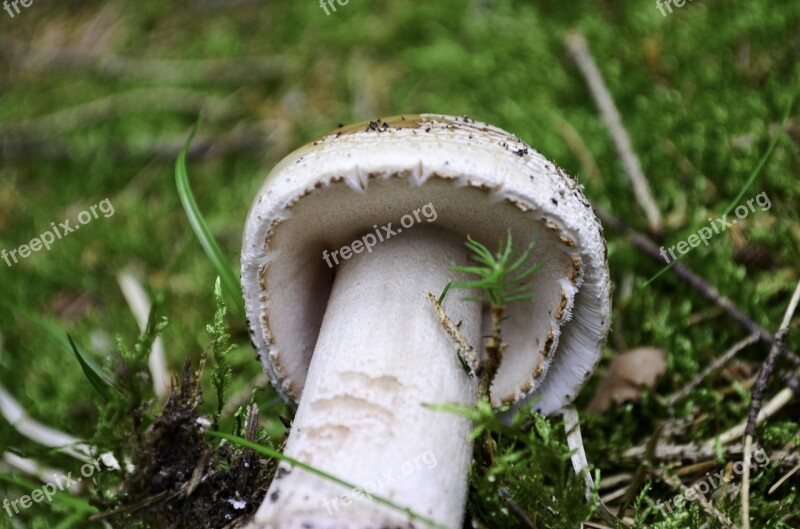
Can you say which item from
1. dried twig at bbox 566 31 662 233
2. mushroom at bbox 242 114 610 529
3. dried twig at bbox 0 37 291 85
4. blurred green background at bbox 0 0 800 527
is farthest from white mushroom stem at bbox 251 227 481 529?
dried twig at bbox 0 37 291 85

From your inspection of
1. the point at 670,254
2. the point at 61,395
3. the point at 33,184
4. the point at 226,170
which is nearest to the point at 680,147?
the point at 670,254

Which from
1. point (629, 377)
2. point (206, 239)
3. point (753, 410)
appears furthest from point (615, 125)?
point (206, 239)

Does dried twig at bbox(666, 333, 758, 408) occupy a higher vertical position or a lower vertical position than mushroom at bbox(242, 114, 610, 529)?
lower

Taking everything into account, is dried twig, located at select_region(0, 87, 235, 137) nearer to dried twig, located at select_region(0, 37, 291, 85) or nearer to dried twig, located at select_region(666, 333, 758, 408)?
dried twig, located at select_region(0, 37, 291, 85)

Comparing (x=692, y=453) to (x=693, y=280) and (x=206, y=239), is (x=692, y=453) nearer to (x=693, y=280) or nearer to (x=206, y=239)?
(x=693, y=280)

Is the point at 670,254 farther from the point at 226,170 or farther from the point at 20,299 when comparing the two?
the point at 20,299

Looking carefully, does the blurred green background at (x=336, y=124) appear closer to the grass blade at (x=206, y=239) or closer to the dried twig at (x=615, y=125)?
the dried twig at (x=615, y=125)
